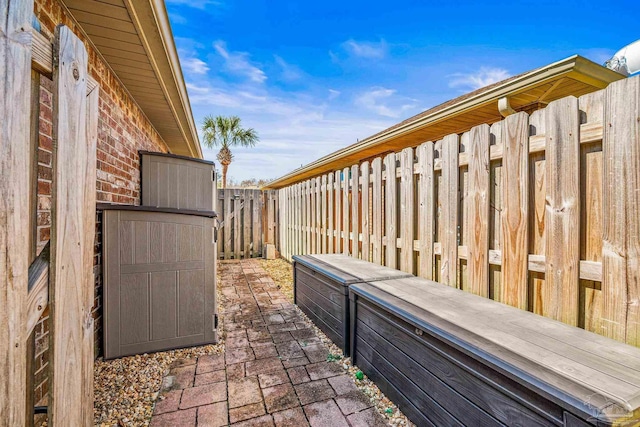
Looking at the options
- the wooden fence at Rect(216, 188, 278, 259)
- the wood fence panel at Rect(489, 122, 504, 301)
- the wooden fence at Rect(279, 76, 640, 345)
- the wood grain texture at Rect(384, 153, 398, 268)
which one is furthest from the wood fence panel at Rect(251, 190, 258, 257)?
the wood fence panel at Rect(489, 122, 504, 301)

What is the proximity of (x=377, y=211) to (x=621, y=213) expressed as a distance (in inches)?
80.2

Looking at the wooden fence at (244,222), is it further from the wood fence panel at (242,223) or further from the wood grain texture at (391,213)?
the wood grain texture at (391,213)

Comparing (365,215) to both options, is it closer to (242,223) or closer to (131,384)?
(131,384)

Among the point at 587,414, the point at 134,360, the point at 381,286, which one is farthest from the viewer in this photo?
the point at 134,360

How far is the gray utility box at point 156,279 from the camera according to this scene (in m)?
2.43

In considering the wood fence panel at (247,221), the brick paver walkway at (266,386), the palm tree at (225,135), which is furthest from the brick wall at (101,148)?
the palm tree at (225,135)

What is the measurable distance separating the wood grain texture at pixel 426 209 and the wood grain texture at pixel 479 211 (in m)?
0.38

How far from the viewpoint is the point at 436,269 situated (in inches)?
97.3

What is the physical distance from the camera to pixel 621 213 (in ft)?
4.47

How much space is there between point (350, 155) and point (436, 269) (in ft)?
10.1

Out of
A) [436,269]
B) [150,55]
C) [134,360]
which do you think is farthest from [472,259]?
[150,55]

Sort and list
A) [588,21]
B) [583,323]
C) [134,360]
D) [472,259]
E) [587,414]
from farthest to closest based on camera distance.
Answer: [588,21], [134,360], [472,259], [583,323], [587,414]

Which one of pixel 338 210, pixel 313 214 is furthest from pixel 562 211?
pixel 313 214

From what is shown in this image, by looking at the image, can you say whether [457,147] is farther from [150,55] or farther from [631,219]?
[150,55]
